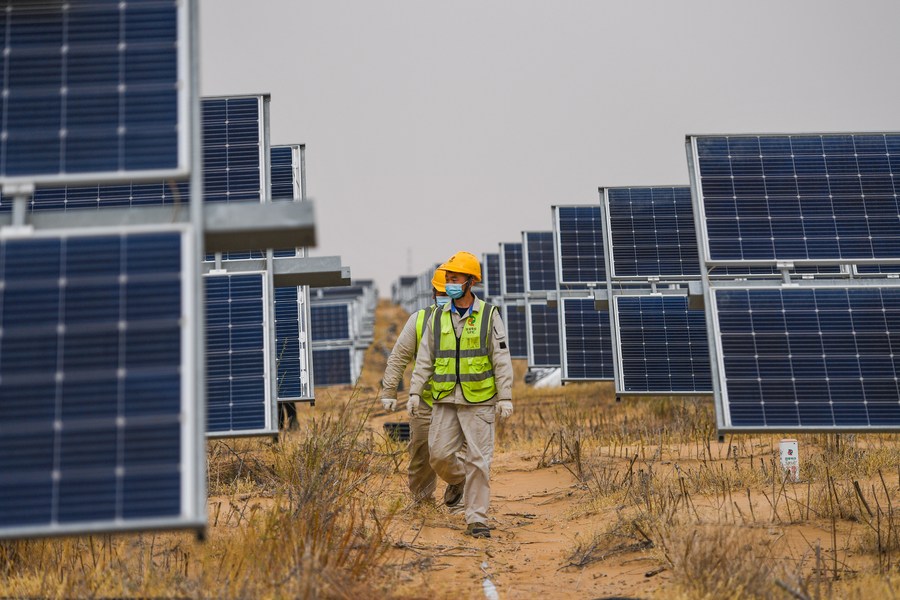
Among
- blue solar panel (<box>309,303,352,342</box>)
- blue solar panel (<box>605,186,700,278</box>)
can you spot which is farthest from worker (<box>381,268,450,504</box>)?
blue solar panel (<box>309,303,352,342</box>)

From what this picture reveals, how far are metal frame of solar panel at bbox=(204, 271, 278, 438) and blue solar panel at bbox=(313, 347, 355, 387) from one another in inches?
769

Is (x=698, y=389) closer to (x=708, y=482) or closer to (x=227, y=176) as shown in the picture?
(x=708, y=482)

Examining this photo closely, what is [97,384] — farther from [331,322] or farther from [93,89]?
[331,322]

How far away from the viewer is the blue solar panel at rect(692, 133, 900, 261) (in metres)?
7.93

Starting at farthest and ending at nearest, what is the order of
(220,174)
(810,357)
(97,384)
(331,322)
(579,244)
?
(331,322) < (579,244) < (220,174) < (810,357) < (97,384)

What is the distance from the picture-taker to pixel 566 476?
430 inches

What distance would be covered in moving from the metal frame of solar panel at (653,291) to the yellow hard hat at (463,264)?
5746mm

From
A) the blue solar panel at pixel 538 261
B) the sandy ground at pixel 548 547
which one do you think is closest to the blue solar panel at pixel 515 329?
the blue solar panel at pixel 538 261

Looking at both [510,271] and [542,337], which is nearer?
[542,337]

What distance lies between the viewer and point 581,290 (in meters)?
18.9

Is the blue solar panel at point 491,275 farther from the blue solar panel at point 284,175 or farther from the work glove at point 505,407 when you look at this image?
the work glove at point 505,407

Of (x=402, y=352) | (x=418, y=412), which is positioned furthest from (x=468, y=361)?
(x=418, y=412)

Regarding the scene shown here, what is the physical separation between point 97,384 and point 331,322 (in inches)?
1006

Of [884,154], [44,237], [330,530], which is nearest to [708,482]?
[884,154]
